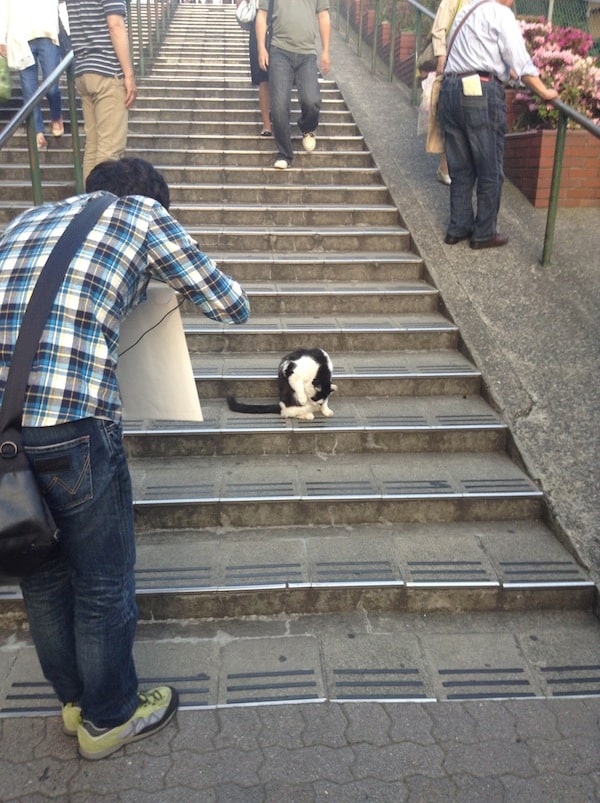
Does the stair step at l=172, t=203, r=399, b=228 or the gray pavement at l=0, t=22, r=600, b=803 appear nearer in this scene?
the gray pavement at l=0, t=22, r=600, b=803

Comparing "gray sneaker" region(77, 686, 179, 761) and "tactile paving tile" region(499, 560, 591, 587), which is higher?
"gray sneaker" region(77, 686, 179, 761)

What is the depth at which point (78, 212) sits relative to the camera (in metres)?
2.08

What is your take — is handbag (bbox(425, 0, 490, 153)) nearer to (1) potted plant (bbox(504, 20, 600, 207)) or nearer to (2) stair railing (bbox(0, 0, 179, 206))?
(1) potted plant (bbox(504, 20, 600, 207))

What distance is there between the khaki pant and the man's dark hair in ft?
11.3

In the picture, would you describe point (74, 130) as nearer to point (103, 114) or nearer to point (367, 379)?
point (103, 114)

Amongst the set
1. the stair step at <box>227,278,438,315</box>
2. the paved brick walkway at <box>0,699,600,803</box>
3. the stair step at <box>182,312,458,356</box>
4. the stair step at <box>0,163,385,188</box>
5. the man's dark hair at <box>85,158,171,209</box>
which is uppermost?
the man's dark hair at <box>85,158,171,209</box>

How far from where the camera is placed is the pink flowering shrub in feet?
19.7

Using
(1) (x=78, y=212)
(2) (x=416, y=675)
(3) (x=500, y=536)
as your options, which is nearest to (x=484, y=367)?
(3) (x=500, y=536)

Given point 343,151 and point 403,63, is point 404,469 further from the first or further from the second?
point 403,63

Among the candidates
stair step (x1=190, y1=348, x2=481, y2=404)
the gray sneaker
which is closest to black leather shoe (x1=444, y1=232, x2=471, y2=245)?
stair step (x1=190, y1=348, x2=481, y2=404)

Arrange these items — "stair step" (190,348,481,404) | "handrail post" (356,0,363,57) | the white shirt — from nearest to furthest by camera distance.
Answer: "stair step" (190,348,481,404)
the white shirt
"handrail post" (356,0,363,57)

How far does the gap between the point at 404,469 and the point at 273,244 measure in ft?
8.78

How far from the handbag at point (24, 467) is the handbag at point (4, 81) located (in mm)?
5889

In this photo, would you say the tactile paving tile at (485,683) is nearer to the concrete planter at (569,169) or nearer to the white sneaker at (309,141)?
the concrete planter at (569,169)
